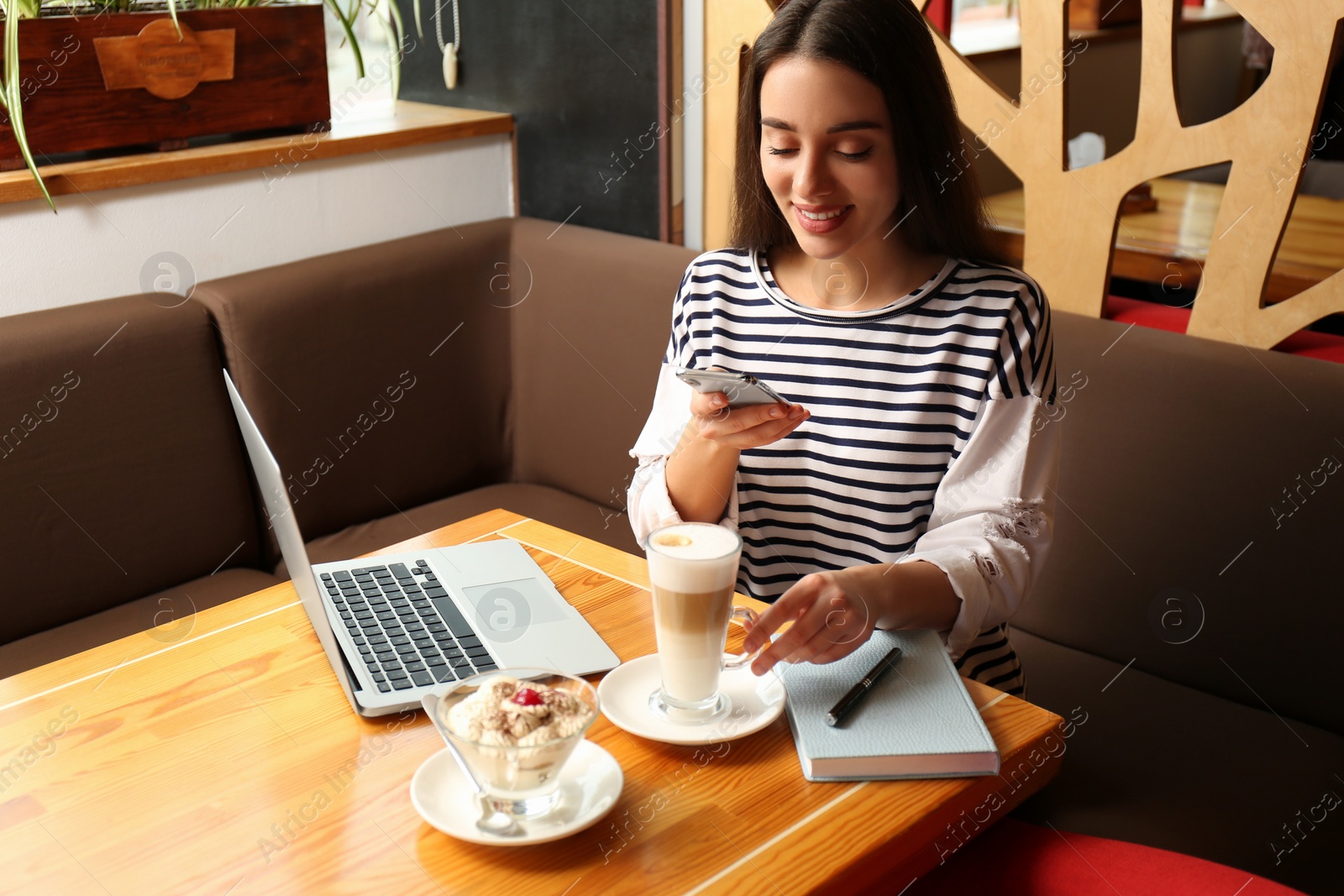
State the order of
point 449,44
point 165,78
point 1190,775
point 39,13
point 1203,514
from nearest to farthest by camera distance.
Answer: point 1190,775 < point 1203,514 < point 39,13 < point 165,78 < point 449,44

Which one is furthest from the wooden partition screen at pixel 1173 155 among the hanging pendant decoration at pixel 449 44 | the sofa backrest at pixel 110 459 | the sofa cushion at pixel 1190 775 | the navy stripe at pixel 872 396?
the sofa backrest at pixel 110 459

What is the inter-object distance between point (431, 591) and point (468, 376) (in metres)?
1.21

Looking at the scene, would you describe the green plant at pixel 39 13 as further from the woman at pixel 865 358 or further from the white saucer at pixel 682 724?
the white saucer at pixel 682 724

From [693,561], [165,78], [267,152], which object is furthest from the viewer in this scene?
[267,152]

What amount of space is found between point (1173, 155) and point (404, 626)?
1283 mm

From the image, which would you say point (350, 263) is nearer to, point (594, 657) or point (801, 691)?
point (594, 657)

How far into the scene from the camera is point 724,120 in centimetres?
217

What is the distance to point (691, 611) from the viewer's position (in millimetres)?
894

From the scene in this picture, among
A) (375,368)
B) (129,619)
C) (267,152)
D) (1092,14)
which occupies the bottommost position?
(129,619)

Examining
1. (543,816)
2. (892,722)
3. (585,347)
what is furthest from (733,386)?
(585,347)

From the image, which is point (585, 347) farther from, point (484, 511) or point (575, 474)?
point (484, 511)

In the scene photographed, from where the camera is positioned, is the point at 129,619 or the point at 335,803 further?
the point at 129,619

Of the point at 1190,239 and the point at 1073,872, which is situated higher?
the point at 1190,239

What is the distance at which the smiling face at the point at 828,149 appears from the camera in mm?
1214
